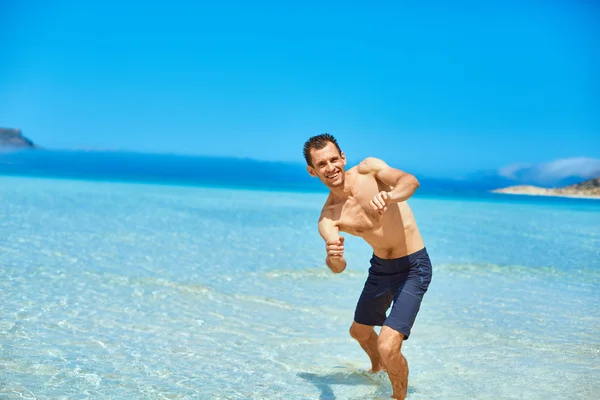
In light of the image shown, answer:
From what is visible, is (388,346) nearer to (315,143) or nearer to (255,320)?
(315,143)

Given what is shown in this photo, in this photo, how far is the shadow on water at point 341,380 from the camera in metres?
4.64

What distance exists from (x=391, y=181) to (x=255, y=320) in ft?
9.97

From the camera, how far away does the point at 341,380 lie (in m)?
4.89

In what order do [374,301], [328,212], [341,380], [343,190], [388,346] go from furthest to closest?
[341,380] < [374,301] < [328,212] < [343,190] < [388,346]

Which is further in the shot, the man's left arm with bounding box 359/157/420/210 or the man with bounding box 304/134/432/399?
the man with bounding box 304/134/432/399

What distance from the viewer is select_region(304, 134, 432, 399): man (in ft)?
13.1

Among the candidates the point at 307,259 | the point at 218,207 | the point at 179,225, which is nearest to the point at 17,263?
the point at 307,259

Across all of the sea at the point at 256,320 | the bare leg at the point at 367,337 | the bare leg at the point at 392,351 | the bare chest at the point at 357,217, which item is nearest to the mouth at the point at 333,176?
the bare chest at the point at 357,217

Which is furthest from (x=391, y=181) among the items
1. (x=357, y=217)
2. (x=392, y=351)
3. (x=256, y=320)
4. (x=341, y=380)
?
(x=256, y=320)

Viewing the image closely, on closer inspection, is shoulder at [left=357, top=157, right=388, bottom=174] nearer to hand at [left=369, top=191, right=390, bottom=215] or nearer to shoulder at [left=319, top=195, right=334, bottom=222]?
shoulder at [left=319, top=195, right=334, bottom=222]

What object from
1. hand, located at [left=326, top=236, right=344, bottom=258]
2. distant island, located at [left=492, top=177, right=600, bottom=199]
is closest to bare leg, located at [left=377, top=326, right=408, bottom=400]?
hand, located at [left=326, top=236, right=344, bottom=258]

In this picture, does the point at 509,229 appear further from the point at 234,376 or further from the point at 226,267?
the point at 234,376

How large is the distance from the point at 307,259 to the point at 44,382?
6.21 metres

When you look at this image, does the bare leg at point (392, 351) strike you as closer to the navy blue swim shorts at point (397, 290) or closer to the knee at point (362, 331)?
the navy blue swim shorts at point (397, 290)
